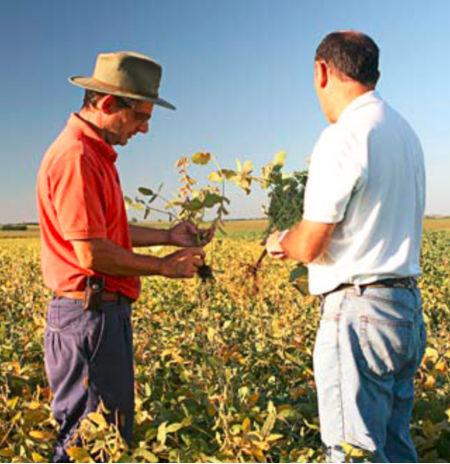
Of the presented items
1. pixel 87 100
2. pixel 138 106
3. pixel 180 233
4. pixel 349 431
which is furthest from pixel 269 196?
pixel 349 431

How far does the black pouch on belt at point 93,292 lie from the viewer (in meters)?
2.49

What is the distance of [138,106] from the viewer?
261 centimetres

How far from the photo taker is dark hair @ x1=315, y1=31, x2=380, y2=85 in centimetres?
214

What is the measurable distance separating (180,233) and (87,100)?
0.77 metres

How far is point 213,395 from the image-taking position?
124 inches

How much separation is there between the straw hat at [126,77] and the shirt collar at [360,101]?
86cm

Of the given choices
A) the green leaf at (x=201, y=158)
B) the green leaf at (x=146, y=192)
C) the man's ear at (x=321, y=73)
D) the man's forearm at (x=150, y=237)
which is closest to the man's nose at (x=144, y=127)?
the green leaf at (x=201, y=158)

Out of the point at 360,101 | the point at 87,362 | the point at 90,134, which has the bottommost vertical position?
the point at 87,362

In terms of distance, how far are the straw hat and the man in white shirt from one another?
2.50ft

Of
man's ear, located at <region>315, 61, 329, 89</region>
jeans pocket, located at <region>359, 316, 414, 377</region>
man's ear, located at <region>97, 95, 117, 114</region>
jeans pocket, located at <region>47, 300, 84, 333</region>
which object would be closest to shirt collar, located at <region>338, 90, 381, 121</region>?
man's ear, located at <region>315, 61, 329, 89</region>

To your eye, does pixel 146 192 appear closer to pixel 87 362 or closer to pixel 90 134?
pixel 90 134

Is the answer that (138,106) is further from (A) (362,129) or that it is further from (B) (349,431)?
(B) (349,431)

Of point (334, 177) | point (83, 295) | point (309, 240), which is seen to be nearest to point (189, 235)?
point (83, 295)

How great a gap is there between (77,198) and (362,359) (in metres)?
1.19
